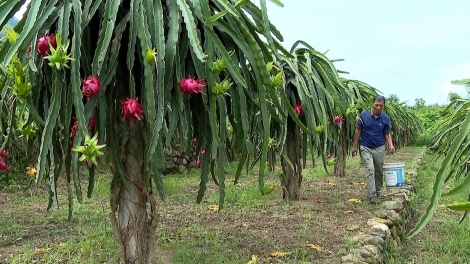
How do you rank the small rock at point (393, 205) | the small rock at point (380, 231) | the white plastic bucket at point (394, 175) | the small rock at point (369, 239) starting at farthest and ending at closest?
the white plastic bucket at point (394, 175), the small rock at point (393, 205), the small rock at point (380, 231), the small rock at point (369, 239)

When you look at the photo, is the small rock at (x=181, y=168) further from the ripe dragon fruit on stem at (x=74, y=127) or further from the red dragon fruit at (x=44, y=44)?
the red dragon fruit at (x=44, y=44)

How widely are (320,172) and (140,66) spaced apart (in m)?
7.38

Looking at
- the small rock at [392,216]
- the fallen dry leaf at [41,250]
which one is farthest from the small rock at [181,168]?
the fallen dry leaf at [41,250]

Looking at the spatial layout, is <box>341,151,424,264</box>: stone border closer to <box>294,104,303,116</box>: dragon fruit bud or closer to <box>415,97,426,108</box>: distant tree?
<box>294,104,303,116</box>: dragon fruit bud

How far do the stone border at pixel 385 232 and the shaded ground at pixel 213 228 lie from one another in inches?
4.7

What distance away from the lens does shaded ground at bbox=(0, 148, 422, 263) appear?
11.4 feet

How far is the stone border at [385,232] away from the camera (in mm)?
3414

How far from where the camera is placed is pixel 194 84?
2.16 metres

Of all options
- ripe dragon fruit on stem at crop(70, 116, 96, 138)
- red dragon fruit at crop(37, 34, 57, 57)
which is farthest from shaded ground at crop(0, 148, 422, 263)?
red dragon fruit at crop(37, 34, 57, 57)

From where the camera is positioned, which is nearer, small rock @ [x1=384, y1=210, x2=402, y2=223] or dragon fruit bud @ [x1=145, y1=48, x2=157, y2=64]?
dragon fruit bud @ [x1=145, y1=48, x2=157, y2=64]

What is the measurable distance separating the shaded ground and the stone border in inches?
4.7

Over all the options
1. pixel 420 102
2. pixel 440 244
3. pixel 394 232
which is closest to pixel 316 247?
pixel 394 232

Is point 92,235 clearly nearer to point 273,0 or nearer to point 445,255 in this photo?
point 273,0

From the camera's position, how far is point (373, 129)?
6172 millimetres
